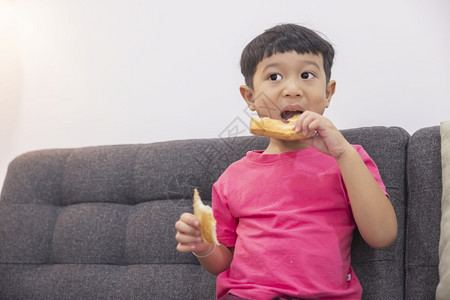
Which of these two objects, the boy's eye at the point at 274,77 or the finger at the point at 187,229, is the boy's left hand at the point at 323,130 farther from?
the finger at the point at 187,229

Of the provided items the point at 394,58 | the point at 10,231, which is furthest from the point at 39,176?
the point at 394,58

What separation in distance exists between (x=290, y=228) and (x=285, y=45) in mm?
442

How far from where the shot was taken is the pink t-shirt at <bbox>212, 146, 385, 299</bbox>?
0.97m

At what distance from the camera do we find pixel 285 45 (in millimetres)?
1096

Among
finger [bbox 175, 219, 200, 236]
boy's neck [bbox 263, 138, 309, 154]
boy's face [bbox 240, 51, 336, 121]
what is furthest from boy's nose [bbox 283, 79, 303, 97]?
finger [bbox 175, 219, 200, 236]

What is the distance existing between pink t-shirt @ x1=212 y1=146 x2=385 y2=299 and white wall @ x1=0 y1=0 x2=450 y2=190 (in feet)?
1.46

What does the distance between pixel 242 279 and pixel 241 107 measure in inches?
29.0

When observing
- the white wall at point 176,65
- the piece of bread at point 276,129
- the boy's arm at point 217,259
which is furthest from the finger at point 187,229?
the white wall at point 176,65

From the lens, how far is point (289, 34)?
1.11 meters

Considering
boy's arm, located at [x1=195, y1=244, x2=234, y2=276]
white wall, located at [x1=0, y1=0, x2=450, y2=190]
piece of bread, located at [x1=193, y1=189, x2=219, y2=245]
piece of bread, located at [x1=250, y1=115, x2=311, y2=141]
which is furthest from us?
white wall, located at [x1=0, y1=0, x2=450, y2=190]

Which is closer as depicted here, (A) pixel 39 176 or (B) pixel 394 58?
(B) pixel 394 58

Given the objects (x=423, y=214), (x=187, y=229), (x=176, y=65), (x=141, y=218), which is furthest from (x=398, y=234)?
(x=176, y=65)

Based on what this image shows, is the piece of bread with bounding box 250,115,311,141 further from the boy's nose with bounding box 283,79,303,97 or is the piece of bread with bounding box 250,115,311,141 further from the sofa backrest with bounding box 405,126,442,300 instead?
the sofa backrest with bounding box 405,126,442,300

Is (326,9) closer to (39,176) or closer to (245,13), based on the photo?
(245,13)
